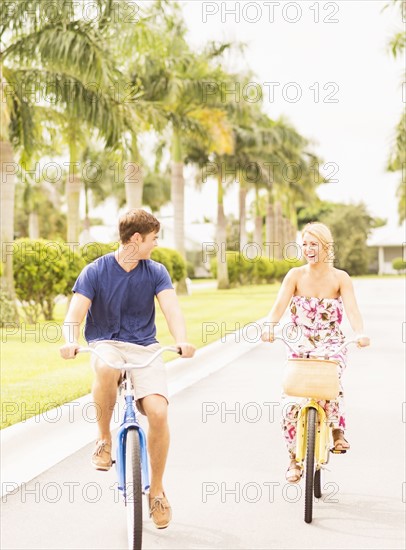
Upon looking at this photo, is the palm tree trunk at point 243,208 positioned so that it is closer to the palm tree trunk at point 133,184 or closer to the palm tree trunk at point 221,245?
the palm tree trunk at point 221,245

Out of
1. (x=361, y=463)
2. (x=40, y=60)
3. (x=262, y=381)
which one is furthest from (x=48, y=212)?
(x=361, y=463)

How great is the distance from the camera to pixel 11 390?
36.8 feet

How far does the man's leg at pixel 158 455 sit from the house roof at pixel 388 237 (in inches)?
4110

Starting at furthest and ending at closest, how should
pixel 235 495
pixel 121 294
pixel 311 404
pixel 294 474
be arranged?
pixel 235 495 → pixel 294 474 → pixel 311 404 → pixel 121 294

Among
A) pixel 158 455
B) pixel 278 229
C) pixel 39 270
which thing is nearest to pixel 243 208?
pixel 278 229

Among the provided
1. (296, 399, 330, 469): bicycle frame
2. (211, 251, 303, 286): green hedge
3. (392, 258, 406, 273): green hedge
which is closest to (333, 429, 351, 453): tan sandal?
(296, 399, 330, 469): bicycle frame

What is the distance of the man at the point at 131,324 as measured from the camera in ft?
15.9

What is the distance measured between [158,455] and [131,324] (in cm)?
71

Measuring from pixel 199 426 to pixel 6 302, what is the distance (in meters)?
13.1

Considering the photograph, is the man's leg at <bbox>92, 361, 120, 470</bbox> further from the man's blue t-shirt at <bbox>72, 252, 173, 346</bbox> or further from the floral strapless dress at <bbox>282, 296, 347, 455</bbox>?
the floral strapless dress at <bbox>282, 296, 347, 455</bbox>

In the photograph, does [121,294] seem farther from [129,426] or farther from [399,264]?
[399,264]

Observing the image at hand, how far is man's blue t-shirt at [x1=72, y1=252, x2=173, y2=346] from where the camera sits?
4855mm

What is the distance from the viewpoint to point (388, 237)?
375 feet

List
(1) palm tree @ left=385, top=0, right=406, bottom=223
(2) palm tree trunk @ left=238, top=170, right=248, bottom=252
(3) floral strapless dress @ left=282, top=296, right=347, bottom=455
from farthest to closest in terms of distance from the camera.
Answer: (2) palm tree trunk @ left=238, top=170, right=248, bottom=252 < (1) palm tree @ left=385, top=0, right=406, bottom=223 < (3) floral strapless dress @ left=282, top=296, right=347, bottom=455
